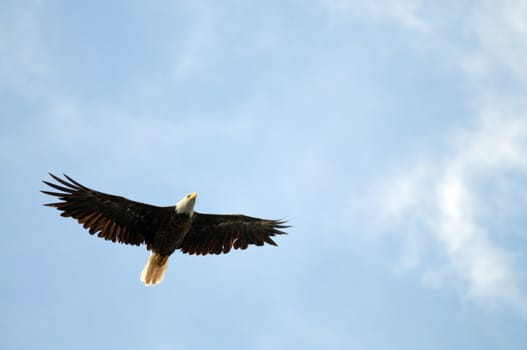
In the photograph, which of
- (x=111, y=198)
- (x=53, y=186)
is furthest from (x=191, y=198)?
(x=53, y=186)

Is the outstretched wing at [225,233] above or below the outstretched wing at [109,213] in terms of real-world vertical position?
above

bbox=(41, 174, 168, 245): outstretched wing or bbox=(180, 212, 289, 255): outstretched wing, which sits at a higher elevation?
bbox=(180, 212, 289, 255): outstretched wing

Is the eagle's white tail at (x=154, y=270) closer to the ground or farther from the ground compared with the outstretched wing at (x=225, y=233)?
closer to the ground

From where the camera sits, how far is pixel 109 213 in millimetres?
17562

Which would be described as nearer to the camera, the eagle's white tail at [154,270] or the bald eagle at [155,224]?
the bald eagle at [155,224]

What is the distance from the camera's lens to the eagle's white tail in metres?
18.3

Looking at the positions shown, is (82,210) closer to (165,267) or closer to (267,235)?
(165,267)

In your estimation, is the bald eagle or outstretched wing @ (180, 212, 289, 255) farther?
outstretched wing @ (180, 212, 289, 255)

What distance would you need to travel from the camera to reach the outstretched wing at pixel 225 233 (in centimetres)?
1864

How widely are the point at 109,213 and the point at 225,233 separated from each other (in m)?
3.36

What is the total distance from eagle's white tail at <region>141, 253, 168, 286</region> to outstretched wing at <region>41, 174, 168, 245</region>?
60cm

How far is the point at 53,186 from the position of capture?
16.8 metres

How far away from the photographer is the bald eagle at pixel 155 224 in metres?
17.2

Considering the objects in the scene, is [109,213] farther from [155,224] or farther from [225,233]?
[225,233]
